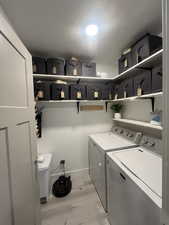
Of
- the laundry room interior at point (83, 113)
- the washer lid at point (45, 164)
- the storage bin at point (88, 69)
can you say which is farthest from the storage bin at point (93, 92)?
the washer lid at point (45, 164)

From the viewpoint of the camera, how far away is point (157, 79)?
1.23m

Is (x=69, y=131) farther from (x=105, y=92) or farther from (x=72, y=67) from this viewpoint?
(x=72, y=67)

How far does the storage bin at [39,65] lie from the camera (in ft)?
6.04

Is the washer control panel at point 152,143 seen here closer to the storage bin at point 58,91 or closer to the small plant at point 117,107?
the small plant at point 117,107

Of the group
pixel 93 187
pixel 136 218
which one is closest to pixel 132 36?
pixel 136 218

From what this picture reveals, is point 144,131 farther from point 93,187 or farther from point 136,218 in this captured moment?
point 93,187

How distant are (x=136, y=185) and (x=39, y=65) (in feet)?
6.83

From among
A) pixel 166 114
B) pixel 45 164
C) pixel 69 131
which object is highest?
pixel 166 114

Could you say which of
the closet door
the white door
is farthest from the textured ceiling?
the closet door

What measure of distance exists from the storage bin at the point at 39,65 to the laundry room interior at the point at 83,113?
0.02 m

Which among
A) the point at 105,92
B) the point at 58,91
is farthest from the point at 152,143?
the point at 58,91

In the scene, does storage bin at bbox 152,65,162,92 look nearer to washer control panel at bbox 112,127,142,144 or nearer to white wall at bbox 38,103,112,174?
washer control panel at bbox 112,127,142,144

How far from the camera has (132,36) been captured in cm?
162

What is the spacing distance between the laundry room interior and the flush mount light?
19mm
